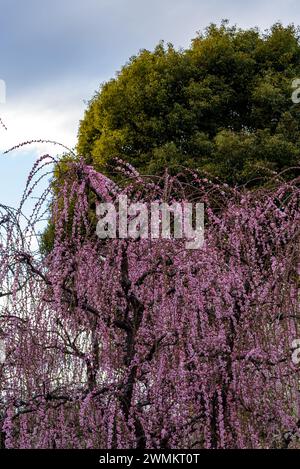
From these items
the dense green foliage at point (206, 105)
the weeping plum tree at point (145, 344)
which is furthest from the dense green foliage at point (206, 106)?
the weeping plum tree at point (145, 344)

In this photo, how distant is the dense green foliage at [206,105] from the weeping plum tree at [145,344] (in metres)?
9.98

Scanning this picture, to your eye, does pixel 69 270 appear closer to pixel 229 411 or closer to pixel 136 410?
pixel 136 410

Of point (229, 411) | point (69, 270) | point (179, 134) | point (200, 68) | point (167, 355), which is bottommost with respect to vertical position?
point (229, 411)

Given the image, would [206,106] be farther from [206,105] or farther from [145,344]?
[145,344]

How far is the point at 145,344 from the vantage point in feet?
16.4

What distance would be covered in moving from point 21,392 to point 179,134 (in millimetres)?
11687

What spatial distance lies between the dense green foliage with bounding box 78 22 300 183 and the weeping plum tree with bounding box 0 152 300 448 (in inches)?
393

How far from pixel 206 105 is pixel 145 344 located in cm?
1157

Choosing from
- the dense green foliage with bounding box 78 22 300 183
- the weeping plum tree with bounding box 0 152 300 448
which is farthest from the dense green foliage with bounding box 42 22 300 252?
the weeping plum tree with bounding box 0 152 300 448

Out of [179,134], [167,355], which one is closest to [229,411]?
[167,355]

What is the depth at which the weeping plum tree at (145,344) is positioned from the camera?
464 cm

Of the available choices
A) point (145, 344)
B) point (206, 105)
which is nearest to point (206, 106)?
point (206, 105)

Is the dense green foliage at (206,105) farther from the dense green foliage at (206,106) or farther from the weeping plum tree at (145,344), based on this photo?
the weeping plum tree at (145,344)

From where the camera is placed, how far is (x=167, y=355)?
4801 mm
